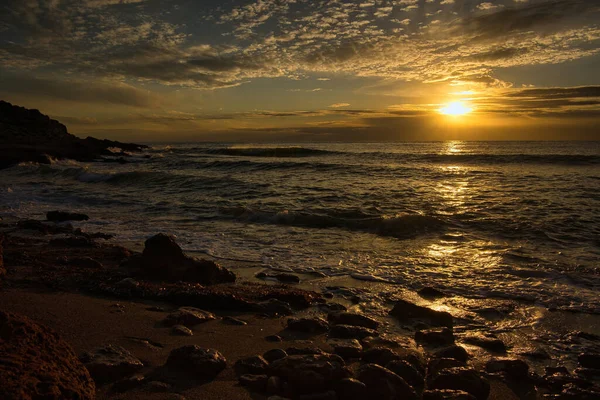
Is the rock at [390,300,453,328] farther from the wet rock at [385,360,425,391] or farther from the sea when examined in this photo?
the wet rock at [385,360,425,391]

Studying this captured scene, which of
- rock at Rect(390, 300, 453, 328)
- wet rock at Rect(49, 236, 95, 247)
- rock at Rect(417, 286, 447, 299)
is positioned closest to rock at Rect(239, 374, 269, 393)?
rock at Rect(390, 300, 453, 328)

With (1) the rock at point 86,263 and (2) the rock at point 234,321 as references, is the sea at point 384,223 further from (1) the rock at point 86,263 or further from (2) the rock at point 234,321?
(2) the rock at point 234,321

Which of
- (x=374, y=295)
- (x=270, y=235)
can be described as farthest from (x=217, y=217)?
(x=374, y=295)

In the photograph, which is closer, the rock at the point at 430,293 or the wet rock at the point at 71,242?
the rock at the point at 430,293

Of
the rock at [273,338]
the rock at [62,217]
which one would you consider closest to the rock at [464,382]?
the rock at [273,338]

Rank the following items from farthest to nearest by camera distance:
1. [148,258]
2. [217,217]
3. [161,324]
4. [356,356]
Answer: [217,217] < [148,258] < [161,324] < [356,356]

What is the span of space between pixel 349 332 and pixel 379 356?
65cm

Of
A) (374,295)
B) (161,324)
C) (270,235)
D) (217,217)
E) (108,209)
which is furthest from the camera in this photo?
(108,209)

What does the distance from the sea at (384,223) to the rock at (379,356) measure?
2363 mm

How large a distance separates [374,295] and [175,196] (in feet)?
39.7

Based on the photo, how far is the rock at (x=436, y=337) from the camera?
13.7 ft

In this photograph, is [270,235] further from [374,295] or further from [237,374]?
[237,374]

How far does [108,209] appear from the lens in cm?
1327

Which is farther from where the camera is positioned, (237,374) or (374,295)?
(374,295)
